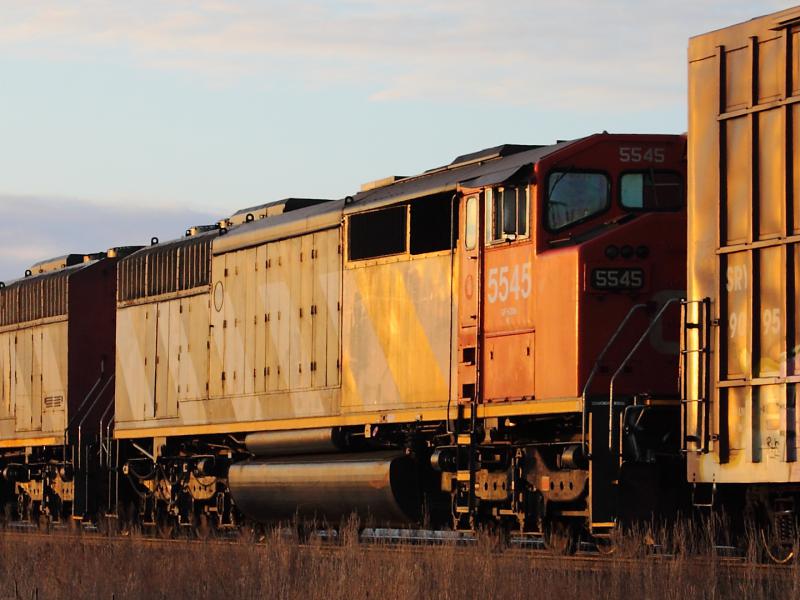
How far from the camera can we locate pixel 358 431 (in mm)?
19891

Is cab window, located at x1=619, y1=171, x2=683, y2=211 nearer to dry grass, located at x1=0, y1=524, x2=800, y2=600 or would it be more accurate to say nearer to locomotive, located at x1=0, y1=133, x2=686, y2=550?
locomotive, located at x1=0, y1=133, x2=686, y2=550

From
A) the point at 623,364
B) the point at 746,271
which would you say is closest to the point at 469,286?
the point at 623,364

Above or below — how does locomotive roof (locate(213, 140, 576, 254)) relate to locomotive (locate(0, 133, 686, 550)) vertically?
above

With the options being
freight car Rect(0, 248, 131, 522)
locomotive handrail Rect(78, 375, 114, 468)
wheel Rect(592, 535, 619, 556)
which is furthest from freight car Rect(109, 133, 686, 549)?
freight car Rect(0, 248, 131, 522)

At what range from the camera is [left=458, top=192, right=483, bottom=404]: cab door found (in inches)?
678

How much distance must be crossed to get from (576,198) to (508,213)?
0.78 m

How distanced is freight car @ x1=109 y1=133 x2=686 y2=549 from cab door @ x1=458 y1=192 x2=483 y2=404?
1.0 inches

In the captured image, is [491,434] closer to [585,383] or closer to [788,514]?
[585,383]

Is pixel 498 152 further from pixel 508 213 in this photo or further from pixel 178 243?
pixel 178 243

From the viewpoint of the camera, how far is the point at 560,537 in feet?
53.6

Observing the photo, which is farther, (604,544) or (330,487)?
(330,487)

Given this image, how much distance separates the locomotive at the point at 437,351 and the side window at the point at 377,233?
4 cm

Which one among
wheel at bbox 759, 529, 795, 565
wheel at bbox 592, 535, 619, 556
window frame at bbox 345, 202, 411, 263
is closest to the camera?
wheel at bbox 759, 529, 795, 565

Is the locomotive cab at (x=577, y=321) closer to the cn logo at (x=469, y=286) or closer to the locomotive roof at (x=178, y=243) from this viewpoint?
the cn logo at (x=469, y=286)
